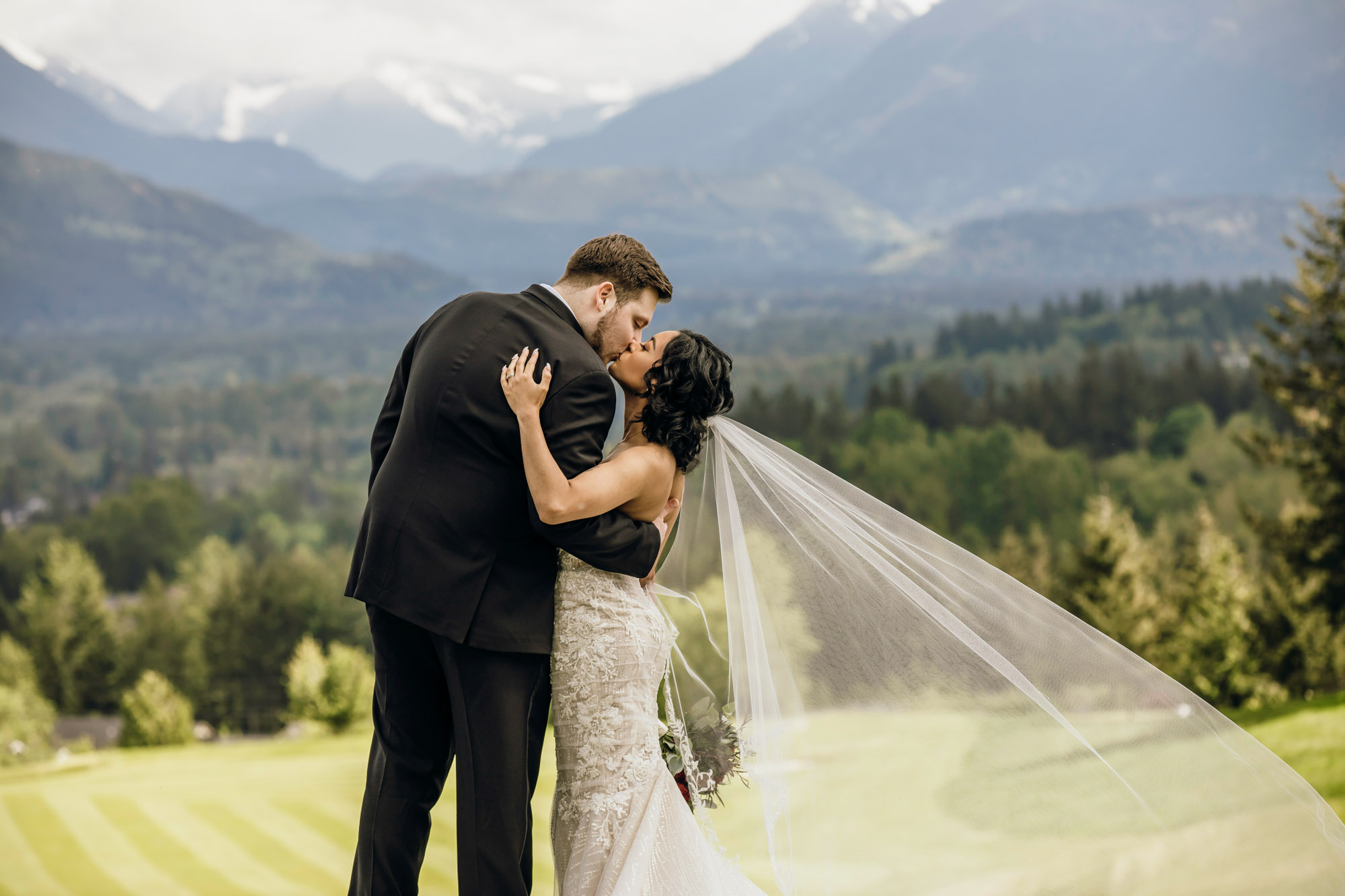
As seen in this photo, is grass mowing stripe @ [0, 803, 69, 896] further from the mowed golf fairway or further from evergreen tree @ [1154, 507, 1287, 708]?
evergreen tree @ [1154, 507, 1287, 708]

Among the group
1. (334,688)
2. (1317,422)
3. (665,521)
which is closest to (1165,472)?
(1317,422)

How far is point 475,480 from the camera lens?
264cm

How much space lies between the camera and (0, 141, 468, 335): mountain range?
5955 inches

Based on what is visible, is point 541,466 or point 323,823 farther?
point 323,823

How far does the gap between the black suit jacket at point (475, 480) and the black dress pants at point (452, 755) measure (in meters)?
0.11

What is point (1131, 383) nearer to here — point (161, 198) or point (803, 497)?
point (803, 497)

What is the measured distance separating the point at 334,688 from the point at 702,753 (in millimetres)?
37511

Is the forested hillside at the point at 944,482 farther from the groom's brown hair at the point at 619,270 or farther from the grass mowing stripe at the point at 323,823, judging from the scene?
the grass mowing stripe at the point at 323,823

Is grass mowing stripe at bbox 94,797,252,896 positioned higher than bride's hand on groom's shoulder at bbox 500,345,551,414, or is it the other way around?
bride's hand on groom's shoulder at bbox 500,345,551,414

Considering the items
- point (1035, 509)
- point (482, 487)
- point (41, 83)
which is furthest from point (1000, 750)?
point (41, 83)

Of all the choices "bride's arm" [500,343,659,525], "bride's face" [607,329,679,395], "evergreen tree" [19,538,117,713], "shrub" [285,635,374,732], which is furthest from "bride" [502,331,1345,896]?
"evergreen tree" [19,538,117,713]

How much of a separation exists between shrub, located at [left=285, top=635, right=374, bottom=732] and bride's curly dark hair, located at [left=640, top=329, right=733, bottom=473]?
3619 centimetres

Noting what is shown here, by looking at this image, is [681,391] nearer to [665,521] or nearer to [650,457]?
[650,457]

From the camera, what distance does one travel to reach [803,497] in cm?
334
